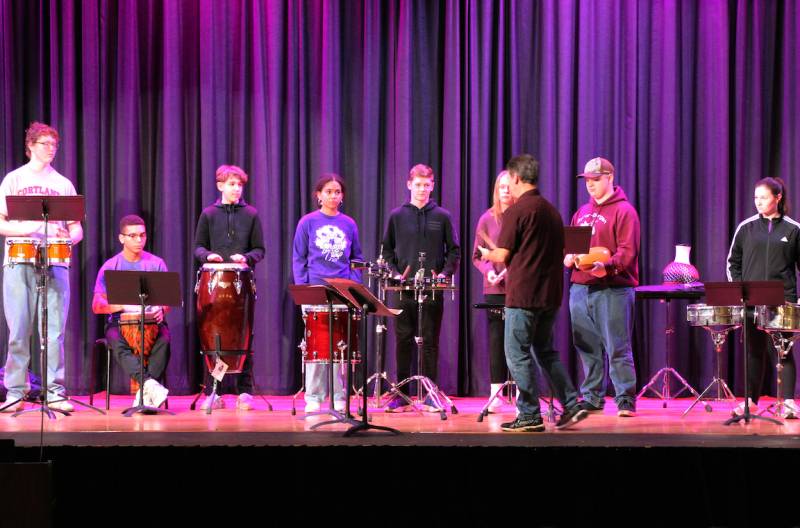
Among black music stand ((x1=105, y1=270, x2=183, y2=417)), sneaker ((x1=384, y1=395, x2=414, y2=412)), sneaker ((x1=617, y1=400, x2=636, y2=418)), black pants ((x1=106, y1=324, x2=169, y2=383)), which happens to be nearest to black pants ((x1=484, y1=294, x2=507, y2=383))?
sneaker ((x1=384, y1=395, x2=414, y2=412))

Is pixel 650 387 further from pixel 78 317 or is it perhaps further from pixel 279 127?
pixel 78 317

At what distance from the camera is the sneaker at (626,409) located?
705cm

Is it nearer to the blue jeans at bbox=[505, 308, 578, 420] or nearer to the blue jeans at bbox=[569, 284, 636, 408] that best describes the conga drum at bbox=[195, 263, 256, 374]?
the blue jeans at bbox=[505, 308, 578, 420]

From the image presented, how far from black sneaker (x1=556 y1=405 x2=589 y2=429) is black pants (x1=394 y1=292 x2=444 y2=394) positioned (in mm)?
1737

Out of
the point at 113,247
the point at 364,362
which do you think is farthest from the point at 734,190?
the point at 113,247

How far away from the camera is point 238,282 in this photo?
7.49m

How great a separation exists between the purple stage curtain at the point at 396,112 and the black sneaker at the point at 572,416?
10.1 ft

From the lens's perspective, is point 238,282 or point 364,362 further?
point 238,282

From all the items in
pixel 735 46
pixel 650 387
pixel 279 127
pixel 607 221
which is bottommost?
pixel 650 387

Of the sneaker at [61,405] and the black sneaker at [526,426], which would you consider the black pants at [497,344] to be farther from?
the sneaker at [61,405]

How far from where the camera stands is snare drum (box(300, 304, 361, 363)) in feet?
23.4

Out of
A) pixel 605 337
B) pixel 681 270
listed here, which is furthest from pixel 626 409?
pixel 681 270

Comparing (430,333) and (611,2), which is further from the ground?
(611,2)

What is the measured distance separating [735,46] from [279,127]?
4.59 metres
